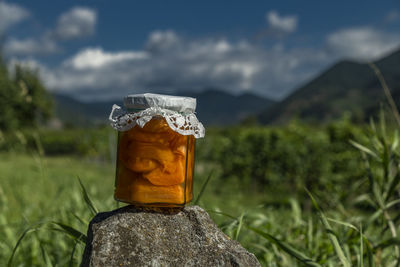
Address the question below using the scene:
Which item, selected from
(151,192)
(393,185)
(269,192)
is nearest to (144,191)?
(151,192)

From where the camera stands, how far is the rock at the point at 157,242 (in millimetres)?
1494

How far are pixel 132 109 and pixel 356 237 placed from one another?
74.9 inches

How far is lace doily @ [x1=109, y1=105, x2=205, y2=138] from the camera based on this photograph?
151 centimetres

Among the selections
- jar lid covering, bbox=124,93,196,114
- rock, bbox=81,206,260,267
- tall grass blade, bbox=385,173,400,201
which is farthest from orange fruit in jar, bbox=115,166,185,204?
tall grass blade, bbox=385,173,400,201

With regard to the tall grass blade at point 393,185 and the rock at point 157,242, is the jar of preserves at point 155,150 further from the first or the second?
the tall grass blade at point 393,185

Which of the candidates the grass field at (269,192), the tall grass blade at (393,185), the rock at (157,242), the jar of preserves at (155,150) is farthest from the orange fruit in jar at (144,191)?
the tall grass blade at (393,185)

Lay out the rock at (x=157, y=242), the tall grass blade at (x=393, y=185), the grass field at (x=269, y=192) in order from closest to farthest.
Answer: the rock at (x=157, y=242) < the tall grass blade at (x=393, y=185) < the grass field at (x=269, y=192)

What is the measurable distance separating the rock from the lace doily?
420 millimetres

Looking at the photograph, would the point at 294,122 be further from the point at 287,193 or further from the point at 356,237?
the point at 356,237

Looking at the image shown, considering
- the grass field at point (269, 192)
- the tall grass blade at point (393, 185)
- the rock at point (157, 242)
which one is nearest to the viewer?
the rock at point (157, 242)

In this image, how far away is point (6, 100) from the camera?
67.0 ft

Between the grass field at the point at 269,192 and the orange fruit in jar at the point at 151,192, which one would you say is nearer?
the orange fruit in jar at the point at 151,192

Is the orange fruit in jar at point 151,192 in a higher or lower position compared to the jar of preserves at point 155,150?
lower

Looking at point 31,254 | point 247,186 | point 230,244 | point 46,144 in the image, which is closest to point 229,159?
point 247,186
